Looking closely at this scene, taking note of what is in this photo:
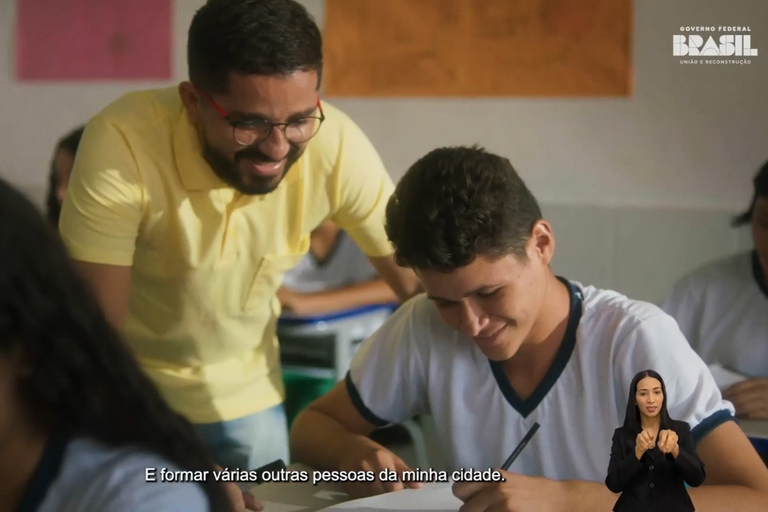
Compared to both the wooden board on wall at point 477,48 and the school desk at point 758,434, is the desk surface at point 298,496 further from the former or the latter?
the wooden board on wall at point 477,48

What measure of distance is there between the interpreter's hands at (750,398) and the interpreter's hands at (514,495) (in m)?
0.41

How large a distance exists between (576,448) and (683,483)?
165 mm

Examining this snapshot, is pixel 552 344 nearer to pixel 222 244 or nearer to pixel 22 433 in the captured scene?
pixel 222 244

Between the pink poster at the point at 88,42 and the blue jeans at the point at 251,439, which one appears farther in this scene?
the pink poster at the point at 88,42

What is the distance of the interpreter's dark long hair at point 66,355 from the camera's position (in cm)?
49

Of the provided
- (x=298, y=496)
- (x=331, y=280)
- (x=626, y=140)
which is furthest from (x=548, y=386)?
(x=331, y=280)

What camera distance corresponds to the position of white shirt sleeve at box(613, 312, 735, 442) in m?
0.77

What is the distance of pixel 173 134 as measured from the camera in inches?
38.7

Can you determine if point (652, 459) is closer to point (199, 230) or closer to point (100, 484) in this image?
point (100, 484)

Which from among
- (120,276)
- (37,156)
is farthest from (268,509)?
(37,156)

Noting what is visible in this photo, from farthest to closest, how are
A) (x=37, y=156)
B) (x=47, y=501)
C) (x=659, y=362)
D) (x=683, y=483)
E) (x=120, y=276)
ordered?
(x=37, y=156) < (x=120, y=276) < (x=659, y=362) < (x=683, y=483) < (x=47, y=501)

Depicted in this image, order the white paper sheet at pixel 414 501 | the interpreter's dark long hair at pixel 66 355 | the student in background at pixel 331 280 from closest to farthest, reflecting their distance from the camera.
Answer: the interpreter's dark long hair at pixel 66 355 → the white paper sheet at pixel 414 501 → the student in background at pixel 331 280

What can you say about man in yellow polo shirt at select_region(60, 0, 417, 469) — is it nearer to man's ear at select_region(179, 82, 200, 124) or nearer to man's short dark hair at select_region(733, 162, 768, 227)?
man's ear at select_region(179, 82, 200, 124)

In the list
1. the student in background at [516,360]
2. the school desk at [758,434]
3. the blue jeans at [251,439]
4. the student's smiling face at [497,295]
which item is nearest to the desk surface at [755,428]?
the school desk at [758,434]
